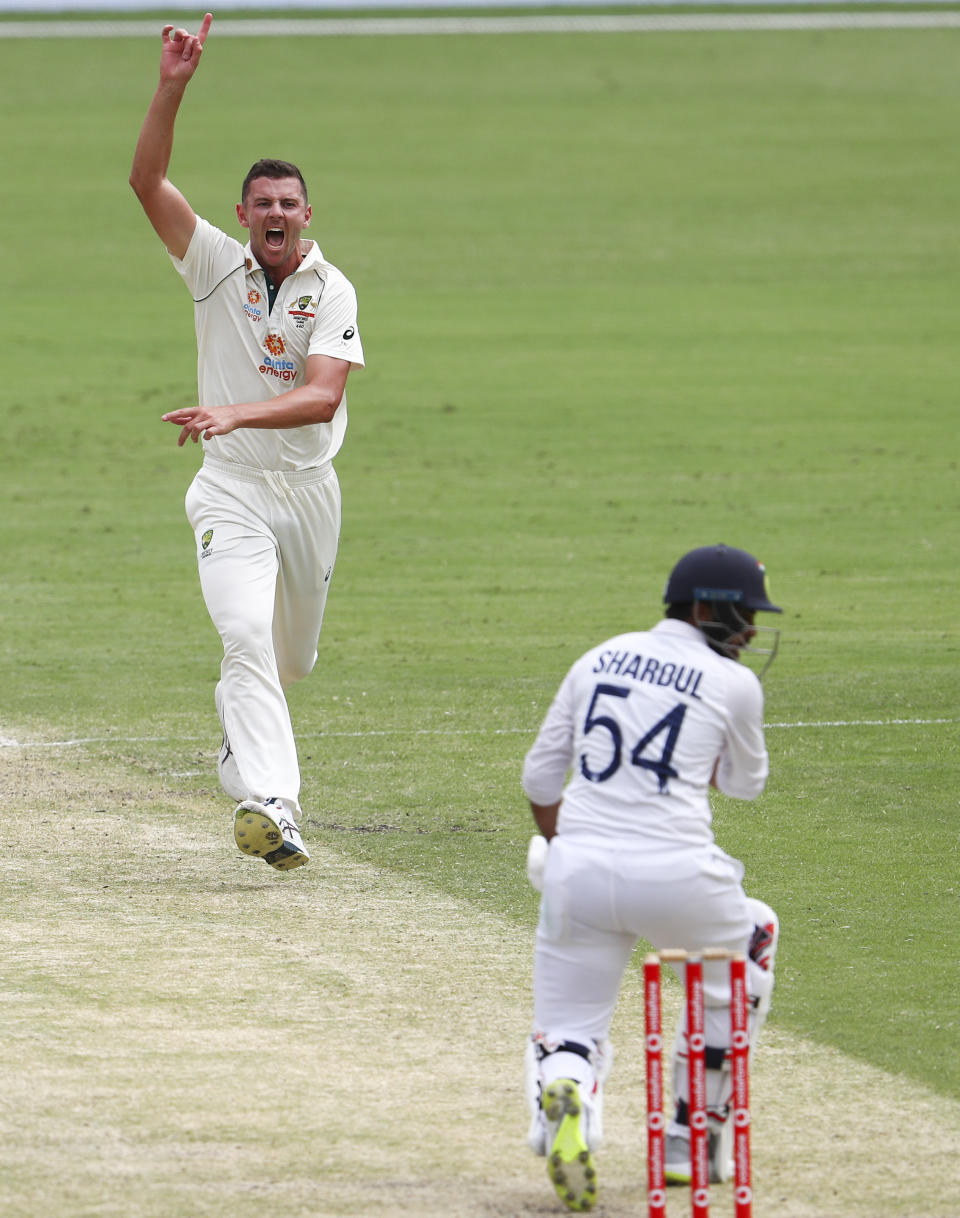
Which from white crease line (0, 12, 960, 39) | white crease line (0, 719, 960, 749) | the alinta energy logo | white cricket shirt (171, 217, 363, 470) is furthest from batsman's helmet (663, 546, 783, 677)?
white crease line (0, 12, 960, 39)

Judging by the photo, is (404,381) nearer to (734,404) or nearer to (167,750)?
(734,404)

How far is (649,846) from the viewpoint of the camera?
17.0ft

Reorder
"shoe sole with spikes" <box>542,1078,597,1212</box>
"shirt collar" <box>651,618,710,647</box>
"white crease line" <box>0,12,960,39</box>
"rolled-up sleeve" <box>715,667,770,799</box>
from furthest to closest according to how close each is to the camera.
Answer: "white crease line" <box>0,12,960,39</box>, "shirt collar" <box>651,618,710,647</box>, "rolled-up sleeve" <box>715,667,770,799</box>, "shoe sole with spikes" <box>542,1078,597,1212</box>

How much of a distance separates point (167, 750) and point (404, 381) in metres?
15.1

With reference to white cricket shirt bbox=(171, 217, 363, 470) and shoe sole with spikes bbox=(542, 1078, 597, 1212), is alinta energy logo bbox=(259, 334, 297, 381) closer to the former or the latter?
white cricket shirt bbox=(171, 217, 363, 470)

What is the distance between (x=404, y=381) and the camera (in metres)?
25.1

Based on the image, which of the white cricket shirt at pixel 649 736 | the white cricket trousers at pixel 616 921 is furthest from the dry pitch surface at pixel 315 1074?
the white cricket shirt at pixel 649 736

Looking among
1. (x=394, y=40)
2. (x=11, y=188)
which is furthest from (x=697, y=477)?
(x=394, y=40)

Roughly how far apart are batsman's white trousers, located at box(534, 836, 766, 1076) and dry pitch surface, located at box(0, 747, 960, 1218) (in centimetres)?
45

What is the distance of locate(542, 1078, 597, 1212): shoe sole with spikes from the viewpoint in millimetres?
4973

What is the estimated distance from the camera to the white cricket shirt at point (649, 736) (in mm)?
5238

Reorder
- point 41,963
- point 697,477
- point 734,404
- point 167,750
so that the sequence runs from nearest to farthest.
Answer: point 41,963, point 167,750, point 697,477, point 734,404

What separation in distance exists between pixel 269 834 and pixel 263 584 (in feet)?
3.60

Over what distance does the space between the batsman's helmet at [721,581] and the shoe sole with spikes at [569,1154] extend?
1.30 meters
